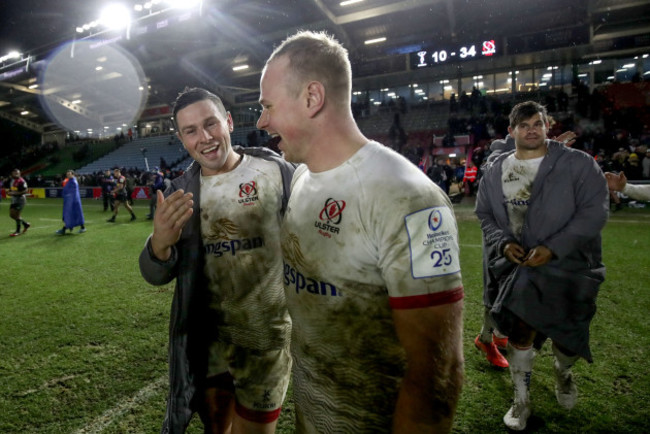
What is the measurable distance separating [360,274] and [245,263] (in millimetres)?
1142

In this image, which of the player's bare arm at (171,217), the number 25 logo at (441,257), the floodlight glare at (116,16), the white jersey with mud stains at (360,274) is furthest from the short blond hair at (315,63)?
the floodlight glare at (116,16)

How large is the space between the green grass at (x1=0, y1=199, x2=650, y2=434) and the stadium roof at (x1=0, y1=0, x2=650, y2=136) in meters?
18.3

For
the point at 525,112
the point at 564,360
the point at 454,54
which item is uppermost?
the point at 454,54

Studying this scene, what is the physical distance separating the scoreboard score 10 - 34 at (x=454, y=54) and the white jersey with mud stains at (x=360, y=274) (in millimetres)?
21096

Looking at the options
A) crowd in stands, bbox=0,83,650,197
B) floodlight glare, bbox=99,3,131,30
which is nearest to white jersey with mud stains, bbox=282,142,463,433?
crowd in stands, bbox=0,83,650,197

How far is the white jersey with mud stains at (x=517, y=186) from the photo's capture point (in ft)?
9.40

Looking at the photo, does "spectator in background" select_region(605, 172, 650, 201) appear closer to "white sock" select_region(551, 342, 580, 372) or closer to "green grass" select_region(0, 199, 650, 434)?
"white sock" select_region(551, 342, 580, 372)

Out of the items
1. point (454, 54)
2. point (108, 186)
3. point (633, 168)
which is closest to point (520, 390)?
point (633, 168)

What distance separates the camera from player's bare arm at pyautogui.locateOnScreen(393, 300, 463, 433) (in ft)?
3.27

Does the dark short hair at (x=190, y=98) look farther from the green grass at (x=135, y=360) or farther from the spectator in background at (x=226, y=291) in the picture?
the green grass at (x=135, y=360)

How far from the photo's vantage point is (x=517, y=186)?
2.92 m

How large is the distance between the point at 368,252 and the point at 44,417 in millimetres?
3262

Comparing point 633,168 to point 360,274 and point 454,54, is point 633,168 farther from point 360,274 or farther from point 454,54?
point 360,274

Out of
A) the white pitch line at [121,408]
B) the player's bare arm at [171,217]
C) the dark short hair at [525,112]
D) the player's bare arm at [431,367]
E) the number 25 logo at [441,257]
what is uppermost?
the dark short hair at [525,112]
